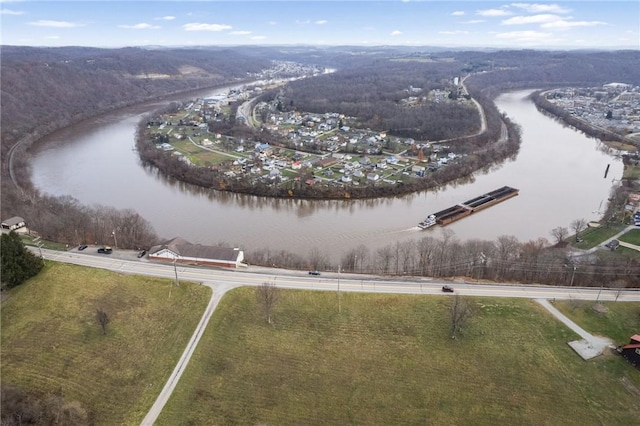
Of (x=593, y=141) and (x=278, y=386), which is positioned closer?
(x=278, y=386)

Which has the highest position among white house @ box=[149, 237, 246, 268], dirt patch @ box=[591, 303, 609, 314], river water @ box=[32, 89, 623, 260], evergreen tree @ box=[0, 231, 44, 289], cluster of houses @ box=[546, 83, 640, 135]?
cluster of houses @ box=[546, 83, 640, 135]

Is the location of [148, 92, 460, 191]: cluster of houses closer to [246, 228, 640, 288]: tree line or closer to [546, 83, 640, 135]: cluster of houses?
[246, 228, 640, 288]: tree line

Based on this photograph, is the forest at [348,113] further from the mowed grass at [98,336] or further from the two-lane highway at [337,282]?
the mowed grass at [98,336]

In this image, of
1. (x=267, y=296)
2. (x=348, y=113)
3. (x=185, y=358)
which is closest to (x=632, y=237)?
(x=267, y=296)

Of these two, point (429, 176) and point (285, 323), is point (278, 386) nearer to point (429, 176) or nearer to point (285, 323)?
point (285, 323)

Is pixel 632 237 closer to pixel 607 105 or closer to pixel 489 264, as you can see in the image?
pixel 489 264

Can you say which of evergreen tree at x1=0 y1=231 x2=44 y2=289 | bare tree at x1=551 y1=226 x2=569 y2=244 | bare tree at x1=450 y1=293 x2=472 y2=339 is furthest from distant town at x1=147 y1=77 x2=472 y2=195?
bare tree at x1=450 y1=293 x2=472 y2=339

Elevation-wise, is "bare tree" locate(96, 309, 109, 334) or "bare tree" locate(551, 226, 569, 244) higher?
"bare tree" locate(96, 309, 109, 334)

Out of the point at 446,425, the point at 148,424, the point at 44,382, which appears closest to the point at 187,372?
the point at 148,424
